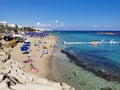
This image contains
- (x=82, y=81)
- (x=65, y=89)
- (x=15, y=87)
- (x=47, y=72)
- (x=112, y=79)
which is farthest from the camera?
(x=47, y=72)

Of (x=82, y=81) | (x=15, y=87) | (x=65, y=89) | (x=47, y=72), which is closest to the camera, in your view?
(x=15, y=87)

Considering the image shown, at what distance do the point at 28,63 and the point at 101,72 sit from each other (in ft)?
32.8

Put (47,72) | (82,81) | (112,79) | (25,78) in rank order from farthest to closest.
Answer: (47,72) → (112,79) → (82,81) → (25,78)

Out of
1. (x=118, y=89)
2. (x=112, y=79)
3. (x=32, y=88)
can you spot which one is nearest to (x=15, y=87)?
(x=32, y=88)

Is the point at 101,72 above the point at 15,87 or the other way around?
the other way around

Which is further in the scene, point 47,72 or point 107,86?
point 47,72

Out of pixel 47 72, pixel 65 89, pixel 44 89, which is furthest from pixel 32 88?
pixel 47 72

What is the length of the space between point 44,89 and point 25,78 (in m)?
3.99

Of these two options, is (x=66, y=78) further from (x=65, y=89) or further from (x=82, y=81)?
(x=65, y=89)

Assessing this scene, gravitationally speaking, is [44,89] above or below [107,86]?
above

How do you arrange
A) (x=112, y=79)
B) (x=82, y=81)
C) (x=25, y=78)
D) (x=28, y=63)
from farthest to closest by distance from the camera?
(x=28, y=63), (x=112, y=79), (x=82, y=81), (x=25, y=78)

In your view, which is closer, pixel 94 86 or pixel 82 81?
pixel 94 86

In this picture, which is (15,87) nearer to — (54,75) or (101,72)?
(54,75)

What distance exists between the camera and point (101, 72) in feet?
86.1
